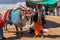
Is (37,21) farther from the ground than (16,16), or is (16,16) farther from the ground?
(16,16)

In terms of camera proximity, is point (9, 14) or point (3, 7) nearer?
point (9, 14)

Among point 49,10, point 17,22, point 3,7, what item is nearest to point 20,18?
point 17,22

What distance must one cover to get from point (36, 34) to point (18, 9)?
144 cm

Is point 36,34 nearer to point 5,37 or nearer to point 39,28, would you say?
point 39,28

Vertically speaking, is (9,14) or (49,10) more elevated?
(9,14)

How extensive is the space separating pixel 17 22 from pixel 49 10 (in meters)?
29.1

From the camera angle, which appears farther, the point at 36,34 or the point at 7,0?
the point at 7,0

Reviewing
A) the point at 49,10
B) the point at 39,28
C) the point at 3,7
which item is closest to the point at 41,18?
the point at 39,28

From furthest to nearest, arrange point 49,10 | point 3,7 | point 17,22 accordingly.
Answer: point 49,10 → point 3,7 → point 17,22

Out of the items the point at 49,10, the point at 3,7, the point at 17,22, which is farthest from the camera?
the point at 49,10

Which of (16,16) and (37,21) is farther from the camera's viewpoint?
(37,21)

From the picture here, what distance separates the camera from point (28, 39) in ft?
39.7

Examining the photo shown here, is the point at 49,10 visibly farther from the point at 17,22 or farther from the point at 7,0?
the point at 17,22

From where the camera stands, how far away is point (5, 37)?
12.5m
